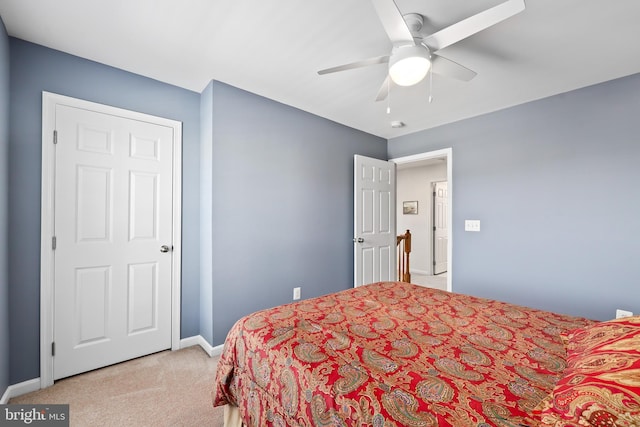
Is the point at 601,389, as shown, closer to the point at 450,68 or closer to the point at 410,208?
the point at 450,68

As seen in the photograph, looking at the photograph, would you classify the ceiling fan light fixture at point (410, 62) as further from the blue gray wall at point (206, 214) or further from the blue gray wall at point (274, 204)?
the blue gray wall at point (206, 214)

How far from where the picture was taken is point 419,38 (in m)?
1.55

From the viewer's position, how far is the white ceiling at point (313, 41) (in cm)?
163

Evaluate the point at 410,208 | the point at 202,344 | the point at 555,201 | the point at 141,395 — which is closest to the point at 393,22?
the point at 555,201

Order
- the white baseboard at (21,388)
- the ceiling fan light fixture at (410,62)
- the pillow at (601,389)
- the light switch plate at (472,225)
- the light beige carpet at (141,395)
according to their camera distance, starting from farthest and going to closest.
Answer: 1. the light switch plate at (472,225)
2. the white baseboard at (21,388)
3. the light beige carpet at (141,395)
4. the ceiling fan light fixture at (410,62)
5. the pillow at (601,389)

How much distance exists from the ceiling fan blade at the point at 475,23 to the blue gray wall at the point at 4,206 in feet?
8.61

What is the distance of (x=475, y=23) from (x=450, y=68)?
43cm

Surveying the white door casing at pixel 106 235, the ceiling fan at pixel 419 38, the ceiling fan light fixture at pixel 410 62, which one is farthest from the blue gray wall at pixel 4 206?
the ceiling fan light fixture at pixel 410 62

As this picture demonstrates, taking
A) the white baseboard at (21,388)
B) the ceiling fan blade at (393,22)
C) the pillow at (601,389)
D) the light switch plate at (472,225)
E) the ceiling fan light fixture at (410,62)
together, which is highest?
the ceiling fan blade at (393,22)

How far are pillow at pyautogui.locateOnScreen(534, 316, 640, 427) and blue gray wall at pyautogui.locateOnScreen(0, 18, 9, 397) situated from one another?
280 centimetres

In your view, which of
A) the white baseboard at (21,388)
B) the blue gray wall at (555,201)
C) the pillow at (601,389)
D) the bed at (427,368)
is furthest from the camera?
the blue gray wall at (555,201)

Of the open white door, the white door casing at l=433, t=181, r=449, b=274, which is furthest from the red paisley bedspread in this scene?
the white door casing at l=433, t=181, r=449, b=274

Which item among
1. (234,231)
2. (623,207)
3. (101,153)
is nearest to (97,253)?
(101,153)

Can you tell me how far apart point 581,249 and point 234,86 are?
361 cm
